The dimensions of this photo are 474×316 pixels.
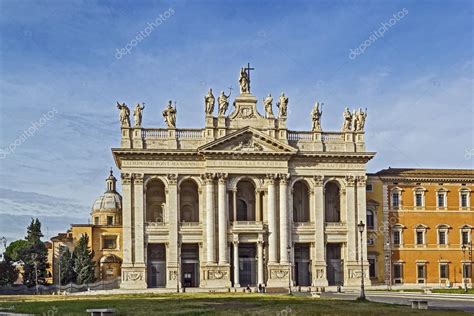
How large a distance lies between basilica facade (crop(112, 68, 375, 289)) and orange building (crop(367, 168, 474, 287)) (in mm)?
4304

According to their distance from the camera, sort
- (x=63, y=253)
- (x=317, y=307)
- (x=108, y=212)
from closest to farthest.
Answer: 1. (x=317, y=307)
2. (x=63, y=253)
3. (x=108, y=212)

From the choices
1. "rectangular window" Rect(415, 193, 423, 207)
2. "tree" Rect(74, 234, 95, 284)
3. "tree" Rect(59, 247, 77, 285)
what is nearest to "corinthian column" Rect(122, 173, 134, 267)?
"tree" Rect(74, 234, 95, 284)

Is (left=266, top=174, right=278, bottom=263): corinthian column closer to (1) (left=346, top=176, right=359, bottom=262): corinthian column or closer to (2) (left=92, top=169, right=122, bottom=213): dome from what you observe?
(1) (left=346, top=176, right=359, bottom=262): corinthian column

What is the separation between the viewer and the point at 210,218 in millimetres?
75688

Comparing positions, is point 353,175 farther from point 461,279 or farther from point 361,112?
point 461,279

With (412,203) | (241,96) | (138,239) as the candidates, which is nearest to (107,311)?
(138,239)

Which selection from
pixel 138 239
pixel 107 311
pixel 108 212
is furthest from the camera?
pixel 108 212

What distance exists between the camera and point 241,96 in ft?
258

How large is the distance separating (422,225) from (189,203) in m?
25.0

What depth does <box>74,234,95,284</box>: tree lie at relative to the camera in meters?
83.2

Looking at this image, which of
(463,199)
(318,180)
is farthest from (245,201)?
(463,199)

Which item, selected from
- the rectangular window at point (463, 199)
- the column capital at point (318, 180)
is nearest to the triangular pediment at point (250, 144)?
the column capital at point (318, 180)

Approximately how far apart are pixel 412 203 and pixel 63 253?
129 feet

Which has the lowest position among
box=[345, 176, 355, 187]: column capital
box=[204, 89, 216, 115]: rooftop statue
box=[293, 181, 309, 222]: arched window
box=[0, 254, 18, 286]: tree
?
box=[0, 254, 18, 286]: tree
